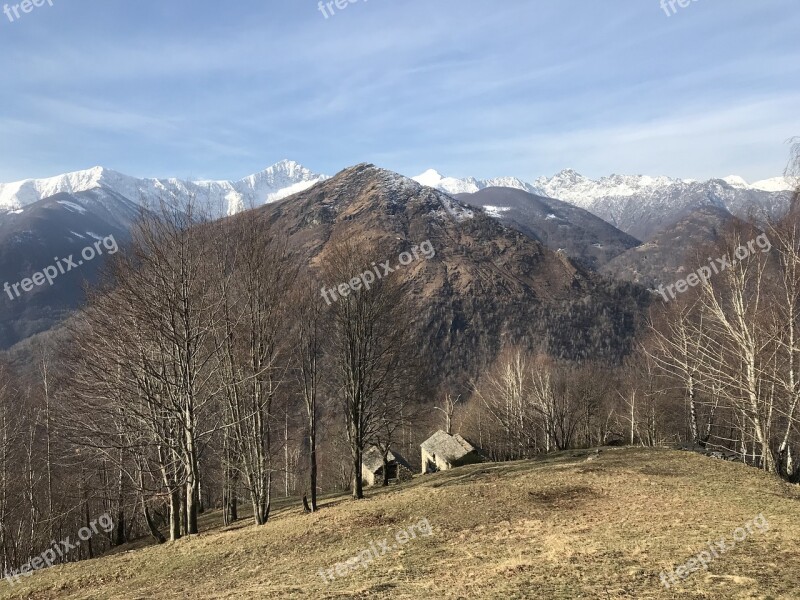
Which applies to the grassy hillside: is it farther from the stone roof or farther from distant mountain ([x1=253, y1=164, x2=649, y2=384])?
distant mountain ([x1=253, y1=164, x2=649, y2=384])

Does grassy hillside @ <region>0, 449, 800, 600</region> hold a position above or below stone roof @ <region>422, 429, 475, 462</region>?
above

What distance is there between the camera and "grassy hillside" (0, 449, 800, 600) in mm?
8117

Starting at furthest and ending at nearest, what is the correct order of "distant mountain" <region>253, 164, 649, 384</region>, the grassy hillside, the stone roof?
"distant mountain" <region>253, 164, 649, 384</region> < the stone roof < the grassy hillside

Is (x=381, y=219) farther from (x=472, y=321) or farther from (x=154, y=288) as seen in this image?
(x=154, y=288)

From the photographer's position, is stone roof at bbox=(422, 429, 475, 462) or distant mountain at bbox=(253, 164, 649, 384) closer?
stone roof at bbox=(422, 429, 475, 462)

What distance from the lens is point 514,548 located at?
34.3ft

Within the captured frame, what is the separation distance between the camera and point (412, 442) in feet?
186

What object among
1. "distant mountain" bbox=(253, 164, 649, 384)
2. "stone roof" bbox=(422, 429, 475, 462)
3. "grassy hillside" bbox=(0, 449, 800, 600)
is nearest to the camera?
"grassy hillside" bbox=(0, 449, 800, 600)

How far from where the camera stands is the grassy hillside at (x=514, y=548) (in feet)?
26.6

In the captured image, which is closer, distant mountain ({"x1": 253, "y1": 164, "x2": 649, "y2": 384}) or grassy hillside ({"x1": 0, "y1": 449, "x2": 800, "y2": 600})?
grassy hillside ({"x1": 0, "y1": 449, "x2": 800, "y2": 600})

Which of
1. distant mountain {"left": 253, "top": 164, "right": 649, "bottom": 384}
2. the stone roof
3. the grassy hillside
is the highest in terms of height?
distant mountain {"left": 253, "top": 164, "right": 649, "bottom": 384}

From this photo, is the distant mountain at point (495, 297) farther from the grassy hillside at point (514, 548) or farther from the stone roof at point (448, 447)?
the grassy hillside at point (514, 548)

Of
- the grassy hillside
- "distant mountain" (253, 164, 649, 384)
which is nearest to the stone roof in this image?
the grassy hillside

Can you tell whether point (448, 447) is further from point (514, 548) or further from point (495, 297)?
point (495, 297)
